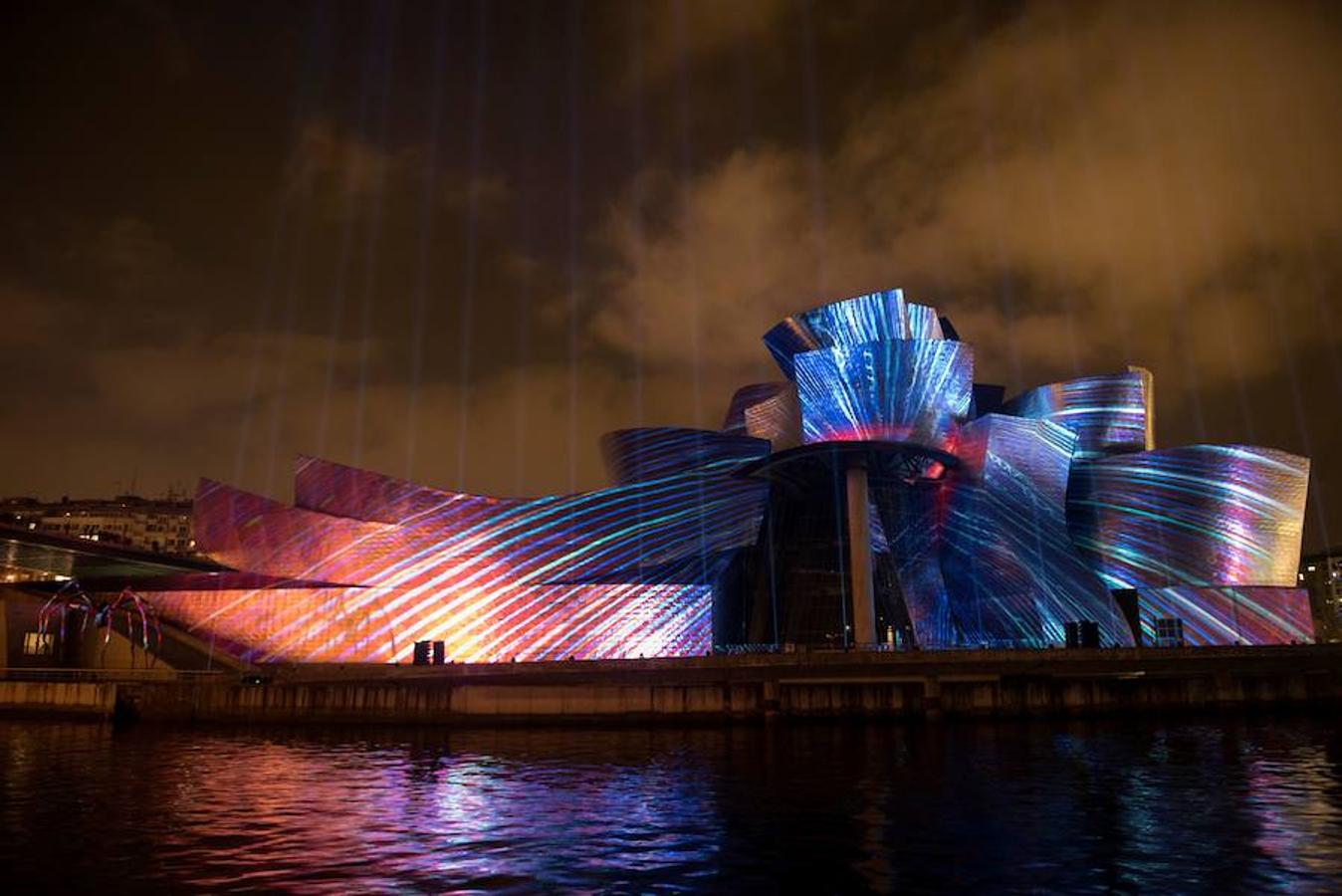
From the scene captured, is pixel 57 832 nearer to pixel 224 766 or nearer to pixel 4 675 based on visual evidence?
pixel 224 766

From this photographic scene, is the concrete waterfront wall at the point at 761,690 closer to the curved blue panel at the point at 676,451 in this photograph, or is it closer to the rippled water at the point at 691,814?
the rippled water at the point at 691,814

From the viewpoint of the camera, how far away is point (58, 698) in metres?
37.4

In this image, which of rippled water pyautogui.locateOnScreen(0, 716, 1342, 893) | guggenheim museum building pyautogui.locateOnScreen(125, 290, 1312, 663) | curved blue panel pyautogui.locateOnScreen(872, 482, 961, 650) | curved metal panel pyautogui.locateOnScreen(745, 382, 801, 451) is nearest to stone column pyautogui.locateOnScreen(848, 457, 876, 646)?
guggenheim museum building pyautogui.locateOnScreen(125, 290, 1312, 663)

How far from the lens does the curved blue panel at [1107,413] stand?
190 ft

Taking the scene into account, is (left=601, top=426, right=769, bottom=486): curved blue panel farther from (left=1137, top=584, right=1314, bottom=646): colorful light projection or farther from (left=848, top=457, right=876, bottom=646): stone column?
(left=1137, top=584, right=1314, bottom=646): colorful light projection

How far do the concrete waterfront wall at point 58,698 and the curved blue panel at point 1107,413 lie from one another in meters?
49.4

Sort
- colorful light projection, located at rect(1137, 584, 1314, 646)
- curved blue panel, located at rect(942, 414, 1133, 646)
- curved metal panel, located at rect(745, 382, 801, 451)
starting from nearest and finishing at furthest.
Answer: curved blue panel, located at rect(942, 414, 1133, 646) < colorful light projection, located at rect(1137, 584, 1314, 646) < curved metal panel, located at rect(745, 382, 801, 451)

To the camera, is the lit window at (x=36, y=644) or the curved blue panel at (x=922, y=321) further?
the curved blue panel at (x=922, y=321)

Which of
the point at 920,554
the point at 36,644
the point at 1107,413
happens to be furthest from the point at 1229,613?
the point at 36,644

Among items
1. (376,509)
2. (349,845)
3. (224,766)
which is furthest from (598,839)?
(376,509)

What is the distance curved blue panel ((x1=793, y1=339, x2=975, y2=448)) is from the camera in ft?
160

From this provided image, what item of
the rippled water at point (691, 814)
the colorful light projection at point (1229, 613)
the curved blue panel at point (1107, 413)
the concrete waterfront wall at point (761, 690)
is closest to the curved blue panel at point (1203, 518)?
the colorful light projection at point (1229, 613)

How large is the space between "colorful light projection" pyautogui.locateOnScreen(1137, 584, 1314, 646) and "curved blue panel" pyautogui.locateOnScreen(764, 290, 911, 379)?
20.2 meters

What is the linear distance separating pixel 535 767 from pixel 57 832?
993 centimetres
